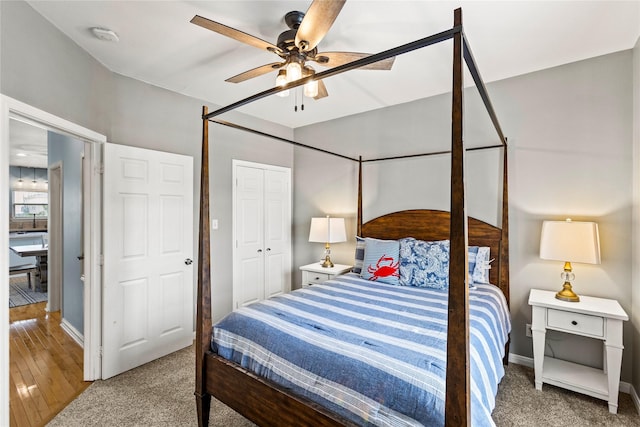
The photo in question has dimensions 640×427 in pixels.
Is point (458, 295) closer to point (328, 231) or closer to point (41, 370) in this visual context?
point (328, 231)

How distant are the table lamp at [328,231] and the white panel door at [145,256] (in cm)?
140

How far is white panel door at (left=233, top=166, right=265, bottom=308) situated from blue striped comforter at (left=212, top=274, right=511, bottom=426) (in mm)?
1733

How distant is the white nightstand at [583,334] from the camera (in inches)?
84.6

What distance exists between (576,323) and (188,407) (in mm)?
2870

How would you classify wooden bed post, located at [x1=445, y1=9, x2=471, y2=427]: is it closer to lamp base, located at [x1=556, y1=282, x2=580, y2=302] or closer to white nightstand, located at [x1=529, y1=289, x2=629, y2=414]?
white nightstand, located at [x1=529, y1=289, x2=629, y2=414]

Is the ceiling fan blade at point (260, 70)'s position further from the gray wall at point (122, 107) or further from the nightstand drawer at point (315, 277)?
the nightstand drawer at point (315, 277)

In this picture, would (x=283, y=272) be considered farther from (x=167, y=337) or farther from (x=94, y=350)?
(x=94, y=350)

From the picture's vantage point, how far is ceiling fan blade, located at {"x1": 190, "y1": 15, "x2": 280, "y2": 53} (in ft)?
5.39

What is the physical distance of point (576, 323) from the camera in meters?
2.28

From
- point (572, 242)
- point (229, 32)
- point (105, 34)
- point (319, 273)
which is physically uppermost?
point (105, 34)

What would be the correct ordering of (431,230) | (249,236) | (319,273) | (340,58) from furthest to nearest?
(249,236)
(319,273)
(431,230)
(340,58)

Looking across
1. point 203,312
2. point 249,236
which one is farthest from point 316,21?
point 249,236

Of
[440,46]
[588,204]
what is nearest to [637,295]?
[588,204]

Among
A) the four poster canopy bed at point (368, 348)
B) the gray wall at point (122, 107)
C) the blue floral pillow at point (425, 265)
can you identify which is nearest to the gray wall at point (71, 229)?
the gray wall at point (122, 107)
